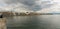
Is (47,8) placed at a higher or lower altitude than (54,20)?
higher

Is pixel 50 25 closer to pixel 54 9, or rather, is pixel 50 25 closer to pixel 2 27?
pixel 54 9

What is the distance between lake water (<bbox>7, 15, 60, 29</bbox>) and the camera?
157 centimetres

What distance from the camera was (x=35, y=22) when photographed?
1671 mm

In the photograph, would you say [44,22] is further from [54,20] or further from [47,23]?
[54,20]

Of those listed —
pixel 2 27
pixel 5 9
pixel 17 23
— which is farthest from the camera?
pixel 17 23

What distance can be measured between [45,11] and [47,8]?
0.08 metres

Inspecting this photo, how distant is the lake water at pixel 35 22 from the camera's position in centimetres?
A: 157

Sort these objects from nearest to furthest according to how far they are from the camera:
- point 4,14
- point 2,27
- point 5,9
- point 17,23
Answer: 1. point 2,27
2. point 4,14
3. point 5,9
4. point 17,23

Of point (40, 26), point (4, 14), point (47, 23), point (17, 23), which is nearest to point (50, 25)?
point (47, 23)

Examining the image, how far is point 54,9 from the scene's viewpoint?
155cm

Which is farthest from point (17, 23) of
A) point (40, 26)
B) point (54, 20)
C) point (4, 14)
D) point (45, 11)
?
point (54, 20)

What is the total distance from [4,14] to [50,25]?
89cm

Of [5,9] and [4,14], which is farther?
[5,9]

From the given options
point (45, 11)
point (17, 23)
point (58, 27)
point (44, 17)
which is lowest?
point (58, 27)
